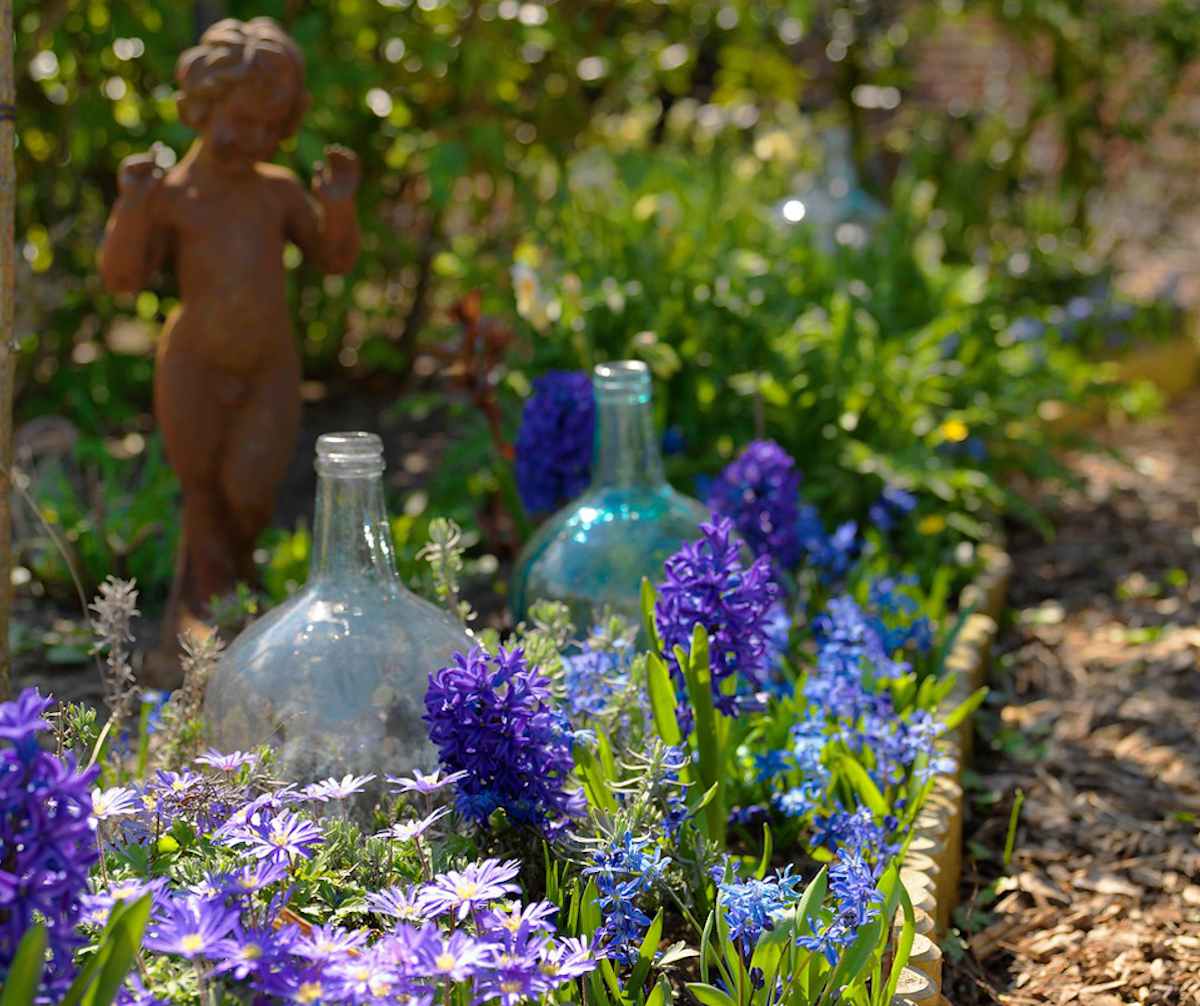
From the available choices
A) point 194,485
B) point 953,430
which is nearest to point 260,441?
point 194,485

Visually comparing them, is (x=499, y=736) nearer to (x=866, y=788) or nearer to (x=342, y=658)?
(x=342, y=658)

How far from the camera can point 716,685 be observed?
6.44ft

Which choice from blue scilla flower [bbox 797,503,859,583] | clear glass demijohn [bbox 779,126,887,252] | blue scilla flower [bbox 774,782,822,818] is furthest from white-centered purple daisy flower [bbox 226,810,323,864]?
clear glass demijohn [bbox 779,126,887,252]

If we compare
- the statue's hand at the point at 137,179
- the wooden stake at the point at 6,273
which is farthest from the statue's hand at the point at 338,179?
the wooden stake at the point at 6,273

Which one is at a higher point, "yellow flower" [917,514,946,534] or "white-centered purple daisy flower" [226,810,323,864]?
"white-centered purple daisy flower" [226,810,323,864]

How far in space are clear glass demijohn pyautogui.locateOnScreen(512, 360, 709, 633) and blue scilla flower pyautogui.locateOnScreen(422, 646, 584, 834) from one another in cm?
64

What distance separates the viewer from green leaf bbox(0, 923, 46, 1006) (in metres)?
1.18

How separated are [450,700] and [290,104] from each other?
1.24 meters

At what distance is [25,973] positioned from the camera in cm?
118

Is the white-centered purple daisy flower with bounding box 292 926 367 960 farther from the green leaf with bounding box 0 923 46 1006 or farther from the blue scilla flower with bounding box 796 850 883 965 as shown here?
the blue scilla flower with bounding box 796 850 883 965

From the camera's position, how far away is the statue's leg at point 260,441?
8.64 ft

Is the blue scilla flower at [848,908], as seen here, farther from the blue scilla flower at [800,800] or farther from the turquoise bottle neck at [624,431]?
the turquoise bottle neck at [624,431]

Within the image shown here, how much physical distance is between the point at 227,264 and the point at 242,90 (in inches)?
11.6

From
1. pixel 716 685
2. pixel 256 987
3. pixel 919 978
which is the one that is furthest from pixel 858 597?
pixel 256 987
